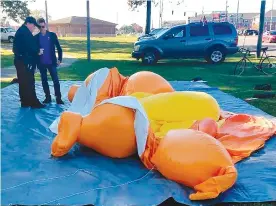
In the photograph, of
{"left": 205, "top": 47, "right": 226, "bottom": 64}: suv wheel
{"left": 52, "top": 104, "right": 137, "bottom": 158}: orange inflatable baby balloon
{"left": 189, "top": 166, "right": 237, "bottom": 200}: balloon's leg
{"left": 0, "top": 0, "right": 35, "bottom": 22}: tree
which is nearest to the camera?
{"left": 189, "top": 166, "right": 237, "bottom": 200}: balloon's leg

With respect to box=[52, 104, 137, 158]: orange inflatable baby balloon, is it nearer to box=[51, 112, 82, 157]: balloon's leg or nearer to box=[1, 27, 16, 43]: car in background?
box=[51, 112, 82, 157]: balloon's leg

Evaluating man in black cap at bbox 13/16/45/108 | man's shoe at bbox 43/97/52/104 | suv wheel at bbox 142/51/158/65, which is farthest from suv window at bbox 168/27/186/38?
man in black cap at bbox 13/16/45/108

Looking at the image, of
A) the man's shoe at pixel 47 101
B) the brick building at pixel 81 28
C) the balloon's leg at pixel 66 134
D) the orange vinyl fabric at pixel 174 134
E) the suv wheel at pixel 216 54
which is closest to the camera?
the orange vinyl fabric at pixel 174 134

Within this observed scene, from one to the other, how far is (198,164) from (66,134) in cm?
177

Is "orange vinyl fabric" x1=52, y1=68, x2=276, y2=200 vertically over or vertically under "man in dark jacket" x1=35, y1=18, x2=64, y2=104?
under

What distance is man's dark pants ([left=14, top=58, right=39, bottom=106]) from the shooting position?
7.39 meters

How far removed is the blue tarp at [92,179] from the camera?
3.71 metres

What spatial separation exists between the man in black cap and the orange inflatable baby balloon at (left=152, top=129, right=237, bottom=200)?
4178 millimetres

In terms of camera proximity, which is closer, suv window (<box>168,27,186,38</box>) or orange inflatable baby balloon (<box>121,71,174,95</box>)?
orange inflatable baby balloon (<box>121,71,174,95</box>)

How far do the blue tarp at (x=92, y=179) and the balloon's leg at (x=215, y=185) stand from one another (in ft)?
0.23

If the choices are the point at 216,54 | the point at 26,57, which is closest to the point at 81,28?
the point at 216,54

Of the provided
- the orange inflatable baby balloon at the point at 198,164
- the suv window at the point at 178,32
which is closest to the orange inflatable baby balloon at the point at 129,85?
the orange inflatable baby balloon at the point at 198,164

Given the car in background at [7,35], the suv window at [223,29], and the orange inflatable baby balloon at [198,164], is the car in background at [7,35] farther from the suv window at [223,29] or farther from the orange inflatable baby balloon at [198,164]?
the orange inflatable baby balloon at [198,164]

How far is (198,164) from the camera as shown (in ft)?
12.5
